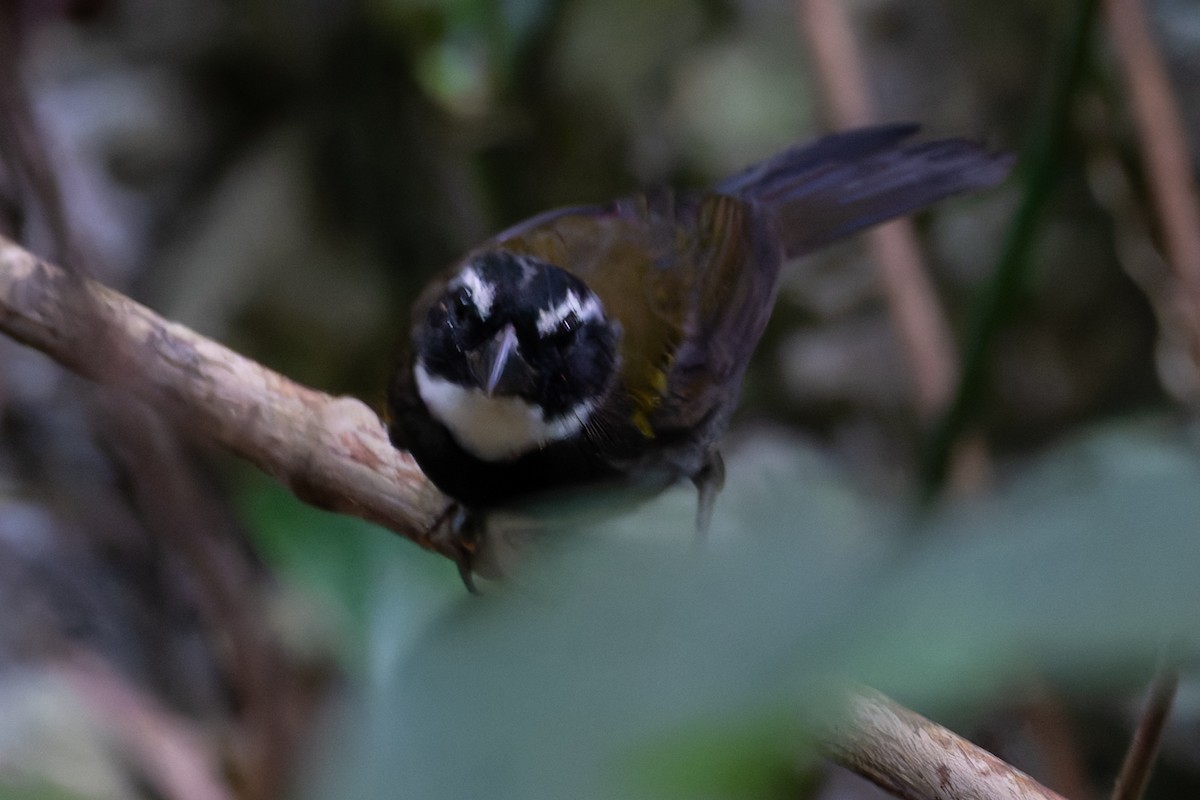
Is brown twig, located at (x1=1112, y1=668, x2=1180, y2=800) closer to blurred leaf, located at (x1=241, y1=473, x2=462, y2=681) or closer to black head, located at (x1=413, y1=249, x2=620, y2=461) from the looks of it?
blurred leaf, located at (x1=241, y1=473, x2=462, y2=681)

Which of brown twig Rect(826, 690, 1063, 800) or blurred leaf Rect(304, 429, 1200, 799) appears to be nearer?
blurred leaf Rect(304, 429, 1200, 799)

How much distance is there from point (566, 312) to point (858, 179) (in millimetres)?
862

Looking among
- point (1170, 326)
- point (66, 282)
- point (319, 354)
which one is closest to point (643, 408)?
point (66, 282)

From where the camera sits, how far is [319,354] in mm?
3561

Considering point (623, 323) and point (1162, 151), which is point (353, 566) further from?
point (1162, 151)

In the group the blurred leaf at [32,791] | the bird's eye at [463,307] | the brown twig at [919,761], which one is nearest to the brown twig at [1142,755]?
the brown twig at [919,761]

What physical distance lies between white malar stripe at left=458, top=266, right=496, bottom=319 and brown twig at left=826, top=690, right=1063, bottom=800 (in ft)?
2.51

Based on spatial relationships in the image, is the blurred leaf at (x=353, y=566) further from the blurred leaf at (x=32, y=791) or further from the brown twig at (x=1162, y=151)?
the brown twig at (x=1162, y=151)

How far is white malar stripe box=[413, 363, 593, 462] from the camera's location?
1745mm

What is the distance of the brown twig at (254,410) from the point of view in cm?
151

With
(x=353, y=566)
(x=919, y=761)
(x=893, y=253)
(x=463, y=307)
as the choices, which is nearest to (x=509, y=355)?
(x=463, y=307)

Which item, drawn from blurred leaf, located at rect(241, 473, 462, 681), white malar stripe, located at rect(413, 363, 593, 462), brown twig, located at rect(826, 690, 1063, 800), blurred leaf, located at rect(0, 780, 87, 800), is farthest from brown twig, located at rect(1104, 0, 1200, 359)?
blurred leaf, located at rect(0, 780, 87, 800)

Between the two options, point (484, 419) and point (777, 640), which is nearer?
point (777, 640)

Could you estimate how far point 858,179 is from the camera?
2332 millimetres
